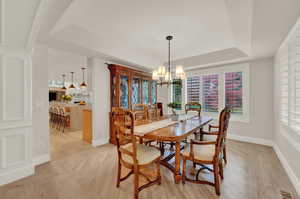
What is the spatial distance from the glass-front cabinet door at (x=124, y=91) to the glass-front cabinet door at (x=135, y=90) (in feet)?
0.72

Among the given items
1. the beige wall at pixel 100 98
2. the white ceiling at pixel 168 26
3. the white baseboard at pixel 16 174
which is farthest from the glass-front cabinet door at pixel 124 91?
the white baseboard at pixel 16 174

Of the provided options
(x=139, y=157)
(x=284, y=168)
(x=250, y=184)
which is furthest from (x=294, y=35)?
(x=139, y=157)

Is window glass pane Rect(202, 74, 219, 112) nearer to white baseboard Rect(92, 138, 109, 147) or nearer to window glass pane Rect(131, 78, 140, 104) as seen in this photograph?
window glass pane Rect(131, 78, 140, 104)

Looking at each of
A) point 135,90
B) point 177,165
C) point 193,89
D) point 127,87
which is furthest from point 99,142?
point 193,89

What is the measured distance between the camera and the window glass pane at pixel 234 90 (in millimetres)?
3785

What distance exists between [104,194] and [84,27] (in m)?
2.87

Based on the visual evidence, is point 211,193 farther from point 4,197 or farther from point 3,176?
point 3,176

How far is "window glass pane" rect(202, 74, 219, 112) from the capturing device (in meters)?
4.19

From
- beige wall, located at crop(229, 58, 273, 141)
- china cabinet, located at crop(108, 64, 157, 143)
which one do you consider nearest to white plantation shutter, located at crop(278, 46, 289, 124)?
beige wall, located at crop(229, 58, 273, 141)

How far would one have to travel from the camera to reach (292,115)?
2.05 meters

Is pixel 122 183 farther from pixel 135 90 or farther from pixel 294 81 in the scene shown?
pixel 294 81

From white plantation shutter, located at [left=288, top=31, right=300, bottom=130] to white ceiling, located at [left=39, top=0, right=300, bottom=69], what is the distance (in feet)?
0.85

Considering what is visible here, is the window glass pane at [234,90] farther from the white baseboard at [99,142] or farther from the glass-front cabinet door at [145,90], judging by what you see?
the white baseboard at [99,142]

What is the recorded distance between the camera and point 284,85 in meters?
2.42
